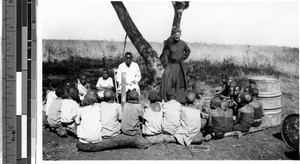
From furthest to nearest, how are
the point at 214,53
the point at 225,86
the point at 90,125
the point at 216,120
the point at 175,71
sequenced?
the point at 214,53 < the point at 225,86 < the point at 175,71 < the point at 216,120 < the point at 90,125

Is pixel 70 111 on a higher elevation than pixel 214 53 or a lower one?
lower

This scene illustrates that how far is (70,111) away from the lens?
26.5 feet

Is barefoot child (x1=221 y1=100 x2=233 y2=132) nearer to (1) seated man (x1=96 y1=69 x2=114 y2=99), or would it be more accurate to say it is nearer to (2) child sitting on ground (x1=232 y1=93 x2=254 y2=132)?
(2) child sitting on ground (x1=232 y1=93 x2=254 y2=132)

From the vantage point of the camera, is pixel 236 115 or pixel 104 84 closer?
pixel 236 115

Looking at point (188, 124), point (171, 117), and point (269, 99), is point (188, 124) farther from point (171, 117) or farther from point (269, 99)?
point (269, 99)

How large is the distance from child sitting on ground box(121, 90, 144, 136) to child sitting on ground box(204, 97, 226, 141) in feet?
4.36

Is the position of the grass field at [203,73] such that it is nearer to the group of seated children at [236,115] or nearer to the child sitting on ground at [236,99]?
the group of seated children at [236,115]

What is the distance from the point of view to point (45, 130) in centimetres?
842

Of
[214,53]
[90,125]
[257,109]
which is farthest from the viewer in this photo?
[214,53]

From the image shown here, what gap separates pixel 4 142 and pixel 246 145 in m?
4.44

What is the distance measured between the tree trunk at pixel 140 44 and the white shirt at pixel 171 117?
156 cm

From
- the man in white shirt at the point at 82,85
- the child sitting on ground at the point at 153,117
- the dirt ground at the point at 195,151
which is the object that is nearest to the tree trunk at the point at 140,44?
the man in white shirt at the point at 82,85

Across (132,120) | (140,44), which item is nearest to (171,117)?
(132,120)

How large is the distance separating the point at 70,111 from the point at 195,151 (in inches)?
96.0
